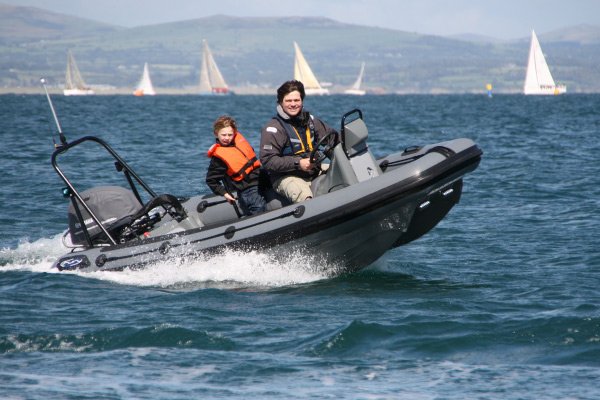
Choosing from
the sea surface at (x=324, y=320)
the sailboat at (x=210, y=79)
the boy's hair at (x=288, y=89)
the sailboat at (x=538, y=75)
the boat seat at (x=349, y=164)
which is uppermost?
the sailboat at (x=210, y=79)

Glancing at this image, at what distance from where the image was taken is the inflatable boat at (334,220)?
20.2 ft

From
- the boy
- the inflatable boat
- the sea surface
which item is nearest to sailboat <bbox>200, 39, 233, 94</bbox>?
the sea surface

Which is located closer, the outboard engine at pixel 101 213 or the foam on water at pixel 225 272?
the foam on water at pixel 225 272

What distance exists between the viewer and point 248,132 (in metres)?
24.5

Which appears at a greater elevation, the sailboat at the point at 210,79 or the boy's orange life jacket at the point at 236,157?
the sailboat at the point at 210,79

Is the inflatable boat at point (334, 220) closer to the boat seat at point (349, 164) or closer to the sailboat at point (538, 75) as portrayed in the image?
the boat seat at point (349, 164)

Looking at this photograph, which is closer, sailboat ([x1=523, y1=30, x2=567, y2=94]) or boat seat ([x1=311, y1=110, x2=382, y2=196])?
boat seat ([x1=311, y1=110, x2=382, y2=196])

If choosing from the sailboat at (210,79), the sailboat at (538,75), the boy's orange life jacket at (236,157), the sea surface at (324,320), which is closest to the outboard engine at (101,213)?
the sea surface at (324,320)

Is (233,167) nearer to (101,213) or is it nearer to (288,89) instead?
(288,89)

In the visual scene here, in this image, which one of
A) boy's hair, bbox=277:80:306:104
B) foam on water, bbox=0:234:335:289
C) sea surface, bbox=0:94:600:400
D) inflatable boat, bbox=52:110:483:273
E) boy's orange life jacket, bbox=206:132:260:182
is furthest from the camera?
boy's orange life jacket, bbox=206:132:260:182

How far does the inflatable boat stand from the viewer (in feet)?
20.2

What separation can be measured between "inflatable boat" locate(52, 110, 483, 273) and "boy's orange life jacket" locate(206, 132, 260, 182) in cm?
41

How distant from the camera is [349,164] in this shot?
643 centimetres

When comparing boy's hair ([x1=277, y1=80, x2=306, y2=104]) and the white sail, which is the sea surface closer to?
boy's hair ([x1=277, y1=80, x2=306, y2=104])
